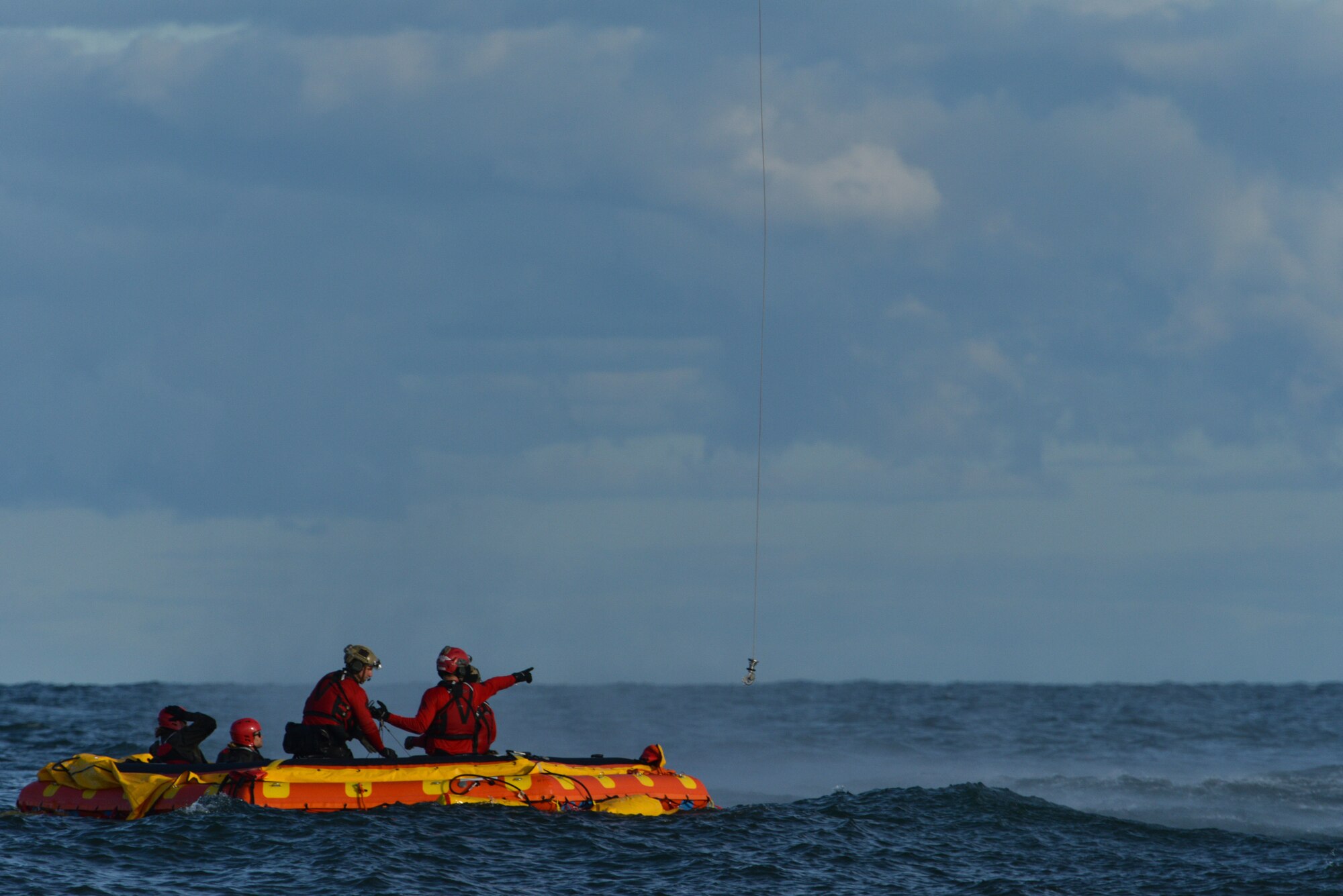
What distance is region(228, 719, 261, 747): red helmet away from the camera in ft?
57.4

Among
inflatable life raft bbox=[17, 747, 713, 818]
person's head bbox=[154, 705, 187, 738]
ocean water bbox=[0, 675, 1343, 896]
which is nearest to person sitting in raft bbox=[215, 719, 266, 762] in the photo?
inflatable life raft bbox=[17, 747, 713, 818]

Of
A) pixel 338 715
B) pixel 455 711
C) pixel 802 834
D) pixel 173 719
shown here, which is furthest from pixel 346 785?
pixel 802 834

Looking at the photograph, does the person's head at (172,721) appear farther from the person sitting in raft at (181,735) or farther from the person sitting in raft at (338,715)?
the person sitting in raft at (338,715)

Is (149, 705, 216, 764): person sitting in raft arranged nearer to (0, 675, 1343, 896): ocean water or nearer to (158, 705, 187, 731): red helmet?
(158, 705, 187, 731): red helmet

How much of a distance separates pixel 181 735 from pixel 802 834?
7957 millimetres

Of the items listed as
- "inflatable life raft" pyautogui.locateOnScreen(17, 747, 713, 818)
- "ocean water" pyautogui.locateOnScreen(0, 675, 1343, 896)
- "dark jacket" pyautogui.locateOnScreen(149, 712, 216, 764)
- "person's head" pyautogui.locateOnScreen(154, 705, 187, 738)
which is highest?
"person's head" pyautogui.locateOnScreen(154, 705, 187, 738)

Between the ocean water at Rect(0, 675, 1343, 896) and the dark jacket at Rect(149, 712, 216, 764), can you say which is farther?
the dark jacket at Rect(149, 712, 216, 764)

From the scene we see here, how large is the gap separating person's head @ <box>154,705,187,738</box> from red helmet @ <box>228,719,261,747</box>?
729 millimetres

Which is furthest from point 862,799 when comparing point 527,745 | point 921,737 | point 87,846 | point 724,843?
point 921,737

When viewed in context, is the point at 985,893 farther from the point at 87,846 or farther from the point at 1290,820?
the point at 1290,820

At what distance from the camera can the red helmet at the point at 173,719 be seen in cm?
1773

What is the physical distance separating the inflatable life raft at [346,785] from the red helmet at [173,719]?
0.57 meters

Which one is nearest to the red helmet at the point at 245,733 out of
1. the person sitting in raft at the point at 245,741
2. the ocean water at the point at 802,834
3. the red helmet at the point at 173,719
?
the person sitting in raft at the point at 245,741

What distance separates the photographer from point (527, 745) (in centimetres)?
3834
